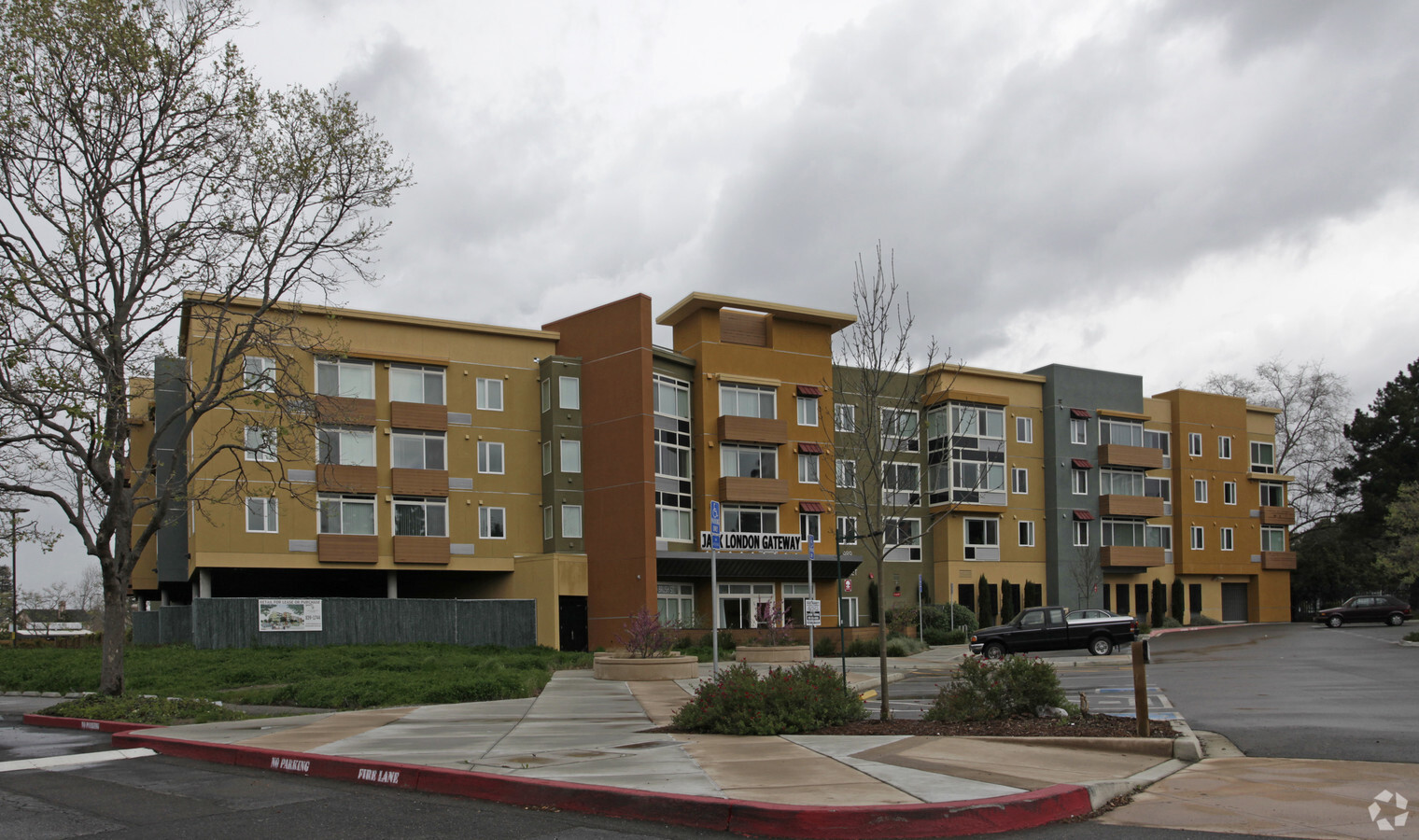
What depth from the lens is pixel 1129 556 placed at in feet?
194

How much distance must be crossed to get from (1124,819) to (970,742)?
325cm

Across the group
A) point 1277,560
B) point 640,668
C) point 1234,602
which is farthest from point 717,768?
point 1277,560

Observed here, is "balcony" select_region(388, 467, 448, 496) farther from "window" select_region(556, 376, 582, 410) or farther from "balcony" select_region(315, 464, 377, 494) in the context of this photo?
"window" select_region(556, 376, 582, 410)

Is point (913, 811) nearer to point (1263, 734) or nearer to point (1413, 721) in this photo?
point (1263, 734)

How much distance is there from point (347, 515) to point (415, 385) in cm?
581

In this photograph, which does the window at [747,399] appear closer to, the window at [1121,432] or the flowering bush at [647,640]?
the flowering bush at [647,640]

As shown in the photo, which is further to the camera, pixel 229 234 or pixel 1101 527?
pixel 1101 527

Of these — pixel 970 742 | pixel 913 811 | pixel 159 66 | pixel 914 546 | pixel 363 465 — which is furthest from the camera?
pixel 914 546

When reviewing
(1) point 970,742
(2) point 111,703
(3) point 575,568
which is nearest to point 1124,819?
(1) point 970,742

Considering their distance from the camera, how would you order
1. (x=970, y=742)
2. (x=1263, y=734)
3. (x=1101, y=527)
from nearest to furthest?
(x=970, y=742) < (x=1263, y=734) < (x=1101, y=527)

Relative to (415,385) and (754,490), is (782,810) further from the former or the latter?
(754,490)

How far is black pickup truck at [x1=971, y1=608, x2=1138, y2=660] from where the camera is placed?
34750 millimetres

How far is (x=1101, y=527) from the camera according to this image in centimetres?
5938

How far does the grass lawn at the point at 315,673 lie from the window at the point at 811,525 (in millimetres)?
14414
